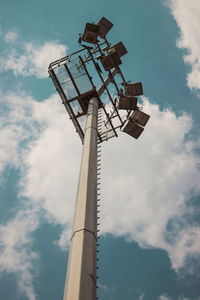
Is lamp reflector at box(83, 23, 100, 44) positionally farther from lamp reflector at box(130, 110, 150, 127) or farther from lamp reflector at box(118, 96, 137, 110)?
lamp reflector at box(130, 110, 150, 127)

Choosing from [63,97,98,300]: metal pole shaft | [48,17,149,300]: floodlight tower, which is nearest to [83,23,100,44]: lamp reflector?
[48,17,149,300]: floodlight tower

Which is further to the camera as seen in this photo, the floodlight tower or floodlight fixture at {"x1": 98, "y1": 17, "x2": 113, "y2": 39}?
floodlight fixture at {"x1": 98, "y1": 17, "x2": 113, "y2": 39}

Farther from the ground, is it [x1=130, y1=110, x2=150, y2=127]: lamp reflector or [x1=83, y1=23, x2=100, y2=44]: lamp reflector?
[x1=83, y1=23, x2=100, y2=44]: lamp reflector

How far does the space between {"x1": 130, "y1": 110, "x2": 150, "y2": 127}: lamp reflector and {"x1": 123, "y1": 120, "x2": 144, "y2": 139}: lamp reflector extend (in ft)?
0.82

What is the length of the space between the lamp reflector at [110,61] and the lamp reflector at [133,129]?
3.51 m

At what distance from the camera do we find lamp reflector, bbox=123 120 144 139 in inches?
672

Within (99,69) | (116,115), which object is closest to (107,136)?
(116,115)

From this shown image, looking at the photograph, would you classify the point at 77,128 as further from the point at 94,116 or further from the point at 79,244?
the point at 79,244

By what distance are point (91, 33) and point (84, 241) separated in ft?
43.5

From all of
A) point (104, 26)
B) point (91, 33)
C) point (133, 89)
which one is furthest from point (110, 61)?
point (104, 26)

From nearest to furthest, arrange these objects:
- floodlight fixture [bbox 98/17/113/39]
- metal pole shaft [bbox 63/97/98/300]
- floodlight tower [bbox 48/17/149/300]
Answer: metal pole shaft [bbox 63/97/98/300], floodlight tower [bbox 48/17/149/300], floodlight fixture [bbox 98/17/113/39]

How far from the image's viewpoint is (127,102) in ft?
54.6

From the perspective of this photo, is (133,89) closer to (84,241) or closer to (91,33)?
(91,33)

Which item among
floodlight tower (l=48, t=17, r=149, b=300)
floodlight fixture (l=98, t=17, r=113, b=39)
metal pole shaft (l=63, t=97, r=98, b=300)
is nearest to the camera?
metal pole shaft (l=63, t=97, r=98, b=300)
